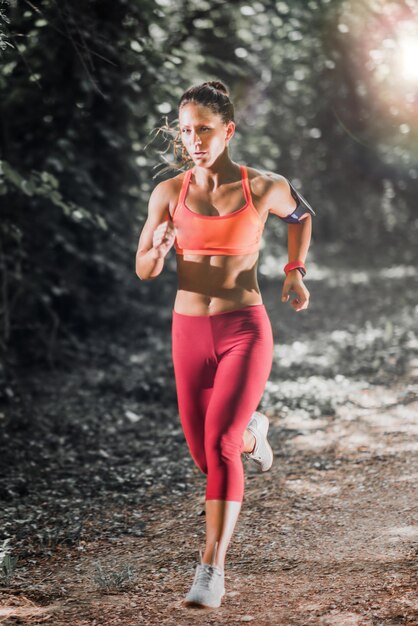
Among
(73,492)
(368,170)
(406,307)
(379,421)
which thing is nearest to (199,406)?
(73,492)

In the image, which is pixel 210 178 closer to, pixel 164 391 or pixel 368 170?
pixel 164 391

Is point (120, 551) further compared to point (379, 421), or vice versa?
point (379, 421)

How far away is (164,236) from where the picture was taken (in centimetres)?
323

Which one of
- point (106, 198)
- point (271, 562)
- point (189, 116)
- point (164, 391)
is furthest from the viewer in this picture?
point (106, 198)

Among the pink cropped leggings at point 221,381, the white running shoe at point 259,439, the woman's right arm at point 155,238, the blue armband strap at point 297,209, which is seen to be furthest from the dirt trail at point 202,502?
the blue armband strap at point 297,209

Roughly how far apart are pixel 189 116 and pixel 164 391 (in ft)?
18.3

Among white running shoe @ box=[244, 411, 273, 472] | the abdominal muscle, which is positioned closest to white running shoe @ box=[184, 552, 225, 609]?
white running shoe @ box=[244, 411, 273, 472]

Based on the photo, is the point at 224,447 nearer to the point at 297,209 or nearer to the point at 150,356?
the point at 297,209

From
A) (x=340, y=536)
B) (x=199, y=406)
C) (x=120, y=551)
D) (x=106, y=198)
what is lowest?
(x=106, y=198)

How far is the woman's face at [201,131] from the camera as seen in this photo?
3391 mm

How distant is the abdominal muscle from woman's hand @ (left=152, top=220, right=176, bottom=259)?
0.75 feet

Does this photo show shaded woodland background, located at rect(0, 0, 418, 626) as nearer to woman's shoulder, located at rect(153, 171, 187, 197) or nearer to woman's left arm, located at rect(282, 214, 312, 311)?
woman's shoulder, located at rect(153, 171, 187, 197)

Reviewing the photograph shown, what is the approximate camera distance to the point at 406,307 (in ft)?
44.1

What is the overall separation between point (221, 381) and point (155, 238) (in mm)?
702
